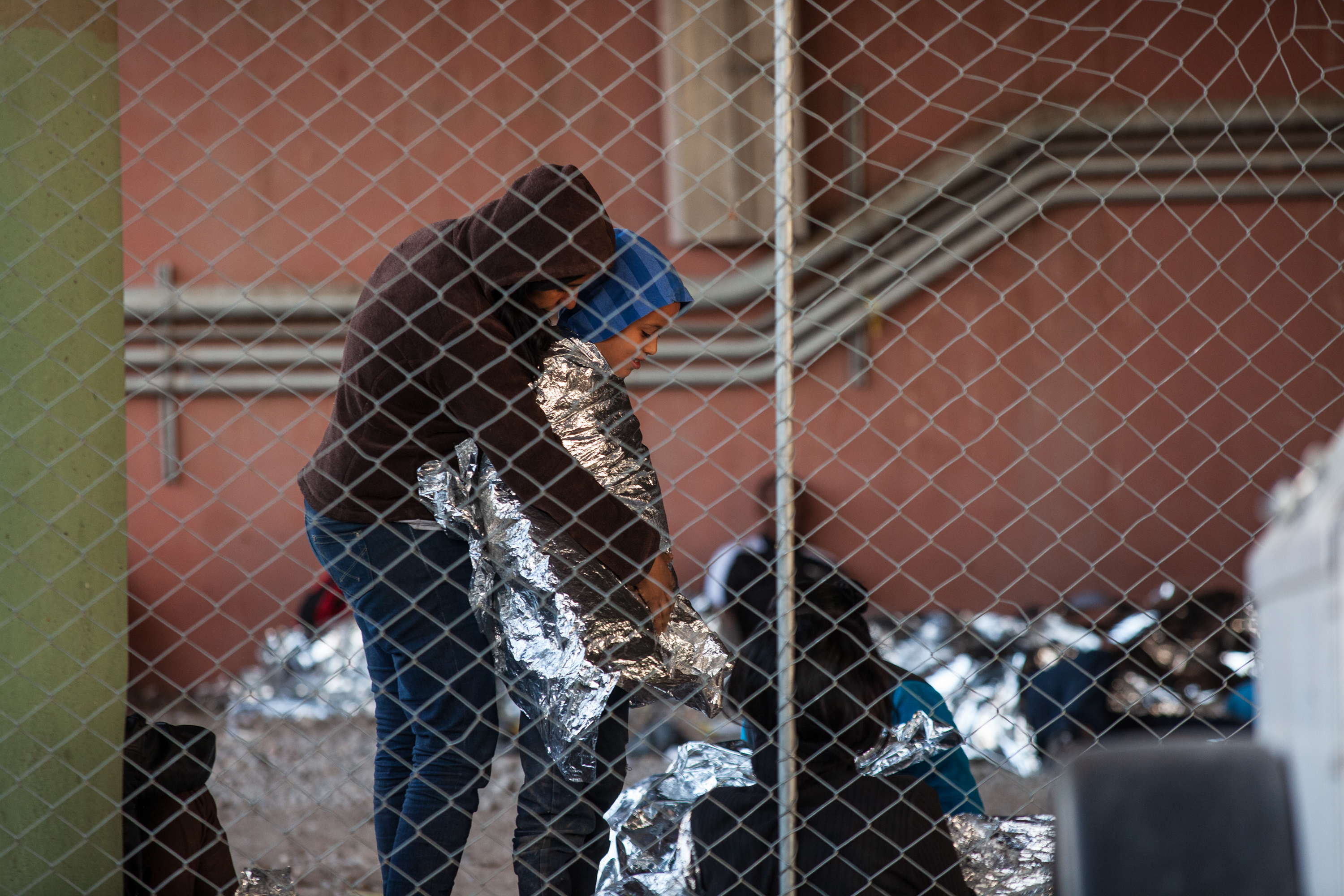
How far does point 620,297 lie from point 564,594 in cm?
52

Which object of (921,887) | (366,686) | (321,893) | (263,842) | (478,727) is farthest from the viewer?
(366,686)

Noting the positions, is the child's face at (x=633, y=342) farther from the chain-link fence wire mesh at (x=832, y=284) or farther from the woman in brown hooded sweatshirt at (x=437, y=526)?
the chain-link fence wire mesh at (x=832, y=284)

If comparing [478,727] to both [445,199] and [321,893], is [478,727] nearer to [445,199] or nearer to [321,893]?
[321,893]

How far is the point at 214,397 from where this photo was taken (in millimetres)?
4227

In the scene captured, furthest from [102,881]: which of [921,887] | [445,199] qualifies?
[445,199]

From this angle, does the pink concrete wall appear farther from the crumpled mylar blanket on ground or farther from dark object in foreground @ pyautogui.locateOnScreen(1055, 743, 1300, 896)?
dark object in foreground @ pyautogui.locateOnScreen(1055, 743, 1300, 896)

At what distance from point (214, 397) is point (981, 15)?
131 inches

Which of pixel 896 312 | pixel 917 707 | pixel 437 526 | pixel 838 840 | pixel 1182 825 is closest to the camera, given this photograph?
pixel 1182 825

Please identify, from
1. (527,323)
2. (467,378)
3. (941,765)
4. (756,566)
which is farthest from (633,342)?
(756,566)

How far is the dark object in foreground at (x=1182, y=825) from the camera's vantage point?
97cm

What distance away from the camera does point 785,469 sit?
5.34 ft

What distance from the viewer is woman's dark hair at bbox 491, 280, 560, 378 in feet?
5.81

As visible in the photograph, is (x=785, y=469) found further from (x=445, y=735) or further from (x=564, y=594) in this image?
(x=445, y=735)

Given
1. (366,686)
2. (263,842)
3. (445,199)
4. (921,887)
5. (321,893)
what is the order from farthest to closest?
(445,199) → (366,686) → (263,842) → (321,893) → (921,887)
